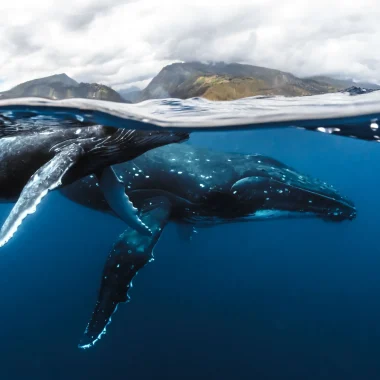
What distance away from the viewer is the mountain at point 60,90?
6.39 m

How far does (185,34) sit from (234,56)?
933 mm

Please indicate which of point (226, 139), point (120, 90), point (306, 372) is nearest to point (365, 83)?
point (226, 139)

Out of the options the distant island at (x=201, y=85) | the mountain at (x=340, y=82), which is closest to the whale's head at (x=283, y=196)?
the distant island at (x=201, y=85)

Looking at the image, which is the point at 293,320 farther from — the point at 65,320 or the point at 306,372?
the point at 65,320

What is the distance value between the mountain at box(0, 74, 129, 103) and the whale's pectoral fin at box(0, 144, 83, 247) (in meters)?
1.66

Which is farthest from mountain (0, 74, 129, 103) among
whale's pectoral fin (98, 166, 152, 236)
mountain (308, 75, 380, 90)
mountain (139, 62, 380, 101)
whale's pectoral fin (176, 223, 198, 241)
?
whale's pectoral fin (176, 223, 198, 241)

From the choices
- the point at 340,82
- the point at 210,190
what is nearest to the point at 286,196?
the point at 210,190

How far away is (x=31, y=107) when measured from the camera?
271 inches

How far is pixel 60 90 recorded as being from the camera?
652cm

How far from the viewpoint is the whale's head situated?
8.82 m

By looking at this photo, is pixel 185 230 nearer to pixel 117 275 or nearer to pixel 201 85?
pixel 117 275

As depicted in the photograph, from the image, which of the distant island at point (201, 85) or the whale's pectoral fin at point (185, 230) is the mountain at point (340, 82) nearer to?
the distant island at point (201, 85)

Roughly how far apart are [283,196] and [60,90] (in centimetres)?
557

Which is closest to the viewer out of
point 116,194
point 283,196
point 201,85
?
point 116,194
